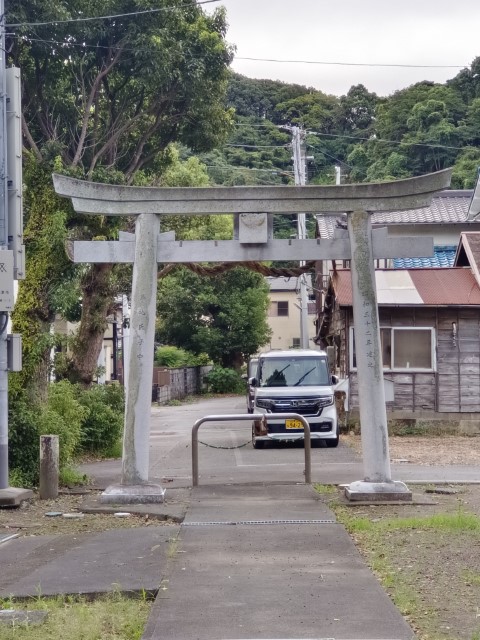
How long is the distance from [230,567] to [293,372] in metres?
13.9

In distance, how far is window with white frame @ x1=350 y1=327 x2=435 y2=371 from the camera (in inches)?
979

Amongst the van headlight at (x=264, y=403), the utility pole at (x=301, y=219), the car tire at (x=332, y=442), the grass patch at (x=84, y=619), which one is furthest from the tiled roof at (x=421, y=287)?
the grass patch at (x=84, y=619)

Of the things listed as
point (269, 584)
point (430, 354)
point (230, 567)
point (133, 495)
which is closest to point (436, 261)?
point (430, 354)

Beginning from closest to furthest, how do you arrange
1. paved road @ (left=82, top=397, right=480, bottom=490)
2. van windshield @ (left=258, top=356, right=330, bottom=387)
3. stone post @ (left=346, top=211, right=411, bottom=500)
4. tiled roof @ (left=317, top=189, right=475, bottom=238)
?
1. stone post @ (left=346, top=211, right=411, bottom=500)
2. paved road @ (left=82, top=397, right=480, bottom=490)
3. van windshield @ (left=258, top=356, right=330, bottom=387)
4. tiled roof @ (left=317, top=189, right=475, bottom=238)

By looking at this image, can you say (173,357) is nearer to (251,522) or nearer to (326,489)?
(326,489)

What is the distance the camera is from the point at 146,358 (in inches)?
503

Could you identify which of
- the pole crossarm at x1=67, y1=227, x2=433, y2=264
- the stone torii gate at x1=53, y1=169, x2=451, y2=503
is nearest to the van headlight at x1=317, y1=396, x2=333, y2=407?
the stone torii gate at x1=53, y1=169, x2=451, y2=503

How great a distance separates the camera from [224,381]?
51.2m

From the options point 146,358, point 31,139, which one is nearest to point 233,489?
point 146,358

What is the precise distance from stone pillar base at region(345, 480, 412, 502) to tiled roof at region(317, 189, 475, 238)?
2616cm

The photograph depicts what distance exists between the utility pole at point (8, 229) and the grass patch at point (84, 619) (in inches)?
218

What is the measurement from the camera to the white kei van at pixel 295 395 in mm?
20828

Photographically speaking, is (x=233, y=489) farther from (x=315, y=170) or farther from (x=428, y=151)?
(x=315, y=170)

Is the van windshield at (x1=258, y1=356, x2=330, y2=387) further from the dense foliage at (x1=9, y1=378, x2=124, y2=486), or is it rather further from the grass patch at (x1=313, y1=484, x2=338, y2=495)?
the grass patch at (x1=313, y1=484, x2=338, y2=495)
